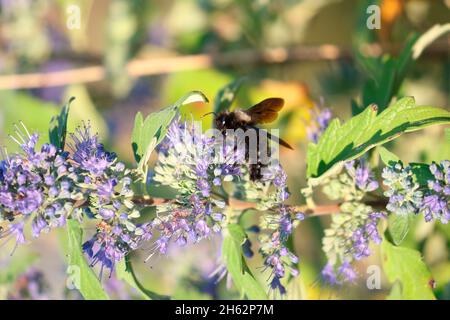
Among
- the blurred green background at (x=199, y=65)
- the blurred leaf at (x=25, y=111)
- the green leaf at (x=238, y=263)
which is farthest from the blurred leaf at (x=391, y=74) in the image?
the blurred leaf at (x=25, y=111)

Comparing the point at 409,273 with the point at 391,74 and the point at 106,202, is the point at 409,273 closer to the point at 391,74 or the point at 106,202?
the point at 391,74

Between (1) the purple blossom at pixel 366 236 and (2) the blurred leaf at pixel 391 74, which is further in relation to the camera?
(2) the blurred leaf at pixel 391 74

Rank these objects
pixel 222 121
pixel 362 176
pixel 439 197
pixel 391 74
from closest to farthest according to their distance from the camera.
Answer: pixel 439 197 → pixel 362 176 → pixel 222 121 → pixel 391 74

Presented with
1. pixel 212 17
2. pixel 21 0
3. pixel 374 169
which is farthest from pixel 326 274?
pixel 21 0

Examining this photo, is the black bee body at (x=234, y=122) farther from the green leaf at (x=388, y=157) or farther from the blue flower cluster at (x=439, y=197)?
the blue flower cluster at (x=439, y=197)

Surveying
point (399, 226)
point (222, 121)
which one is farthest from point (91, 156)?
point (399, 226)

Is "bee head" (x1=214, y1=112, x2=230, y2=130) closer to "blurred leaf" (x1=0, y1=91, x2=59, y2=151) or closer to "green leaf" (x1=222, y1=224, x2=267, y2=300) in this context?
"green leaf" (x1=222, y1=224, x2=267, y2=300)

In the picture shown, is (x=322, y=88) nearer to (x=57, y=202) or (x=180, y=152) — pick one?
(x=180, y=152)

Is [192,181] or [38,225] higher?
[192,181]
